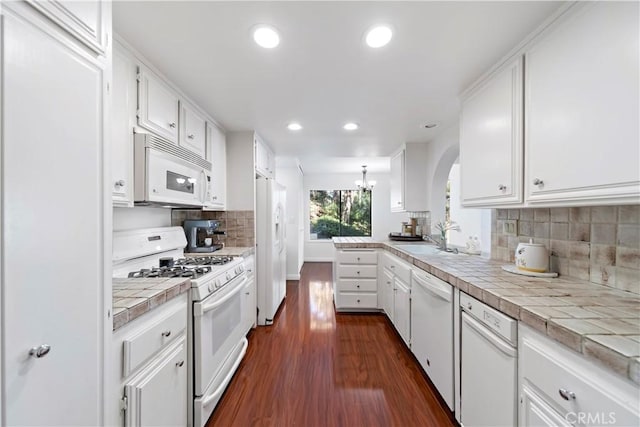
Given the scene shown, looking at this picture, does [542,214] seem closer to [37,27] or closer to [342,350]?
[342,350]

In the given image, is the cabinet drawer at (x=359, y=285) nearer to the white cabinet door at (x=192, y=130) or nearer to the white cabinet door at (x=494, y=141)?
the white cabinet door at (x=494, y=141)

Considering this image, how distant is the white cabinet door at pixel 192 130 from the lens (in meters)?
2.05

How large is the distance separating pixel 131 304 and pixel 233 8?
1.38 metres

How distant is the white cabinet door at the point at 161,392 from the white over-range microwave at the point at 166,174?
0.90m

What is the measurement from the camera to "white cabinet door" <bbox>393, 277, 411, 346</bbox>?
2.36 m

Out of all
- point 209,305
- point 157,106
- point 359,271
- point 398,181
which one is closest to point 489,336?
point 209,305

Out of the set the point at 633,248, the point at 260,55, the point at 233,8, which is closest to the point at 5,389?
the point at 233,8

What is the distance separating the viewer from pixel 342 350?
8.08 ft

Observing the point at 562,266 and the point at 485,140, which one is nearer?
the point at 562,266

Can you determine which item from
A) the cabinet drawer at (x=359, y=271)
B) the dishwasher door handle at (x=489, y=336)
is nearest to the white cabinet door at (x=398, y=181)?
the cabinet drawer at (x=359, y=271)

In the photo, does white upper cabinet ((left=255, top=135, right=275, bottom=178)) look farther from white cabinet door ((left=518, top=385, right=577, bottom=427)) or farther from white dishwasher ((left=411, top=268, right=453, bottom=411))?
white cabinet door ((left=518, top=385, right=577, bottom=427))

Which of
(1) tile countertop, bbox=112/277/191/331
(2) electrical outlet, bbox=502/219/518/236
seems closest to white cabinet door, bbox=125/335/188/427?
(1) tile countertop, bbox=112/277/191/331

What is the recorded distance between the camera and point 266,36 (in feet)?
4.47

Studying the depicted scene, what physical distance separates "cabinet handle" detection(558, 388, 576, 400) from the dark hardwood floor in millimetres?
1050
